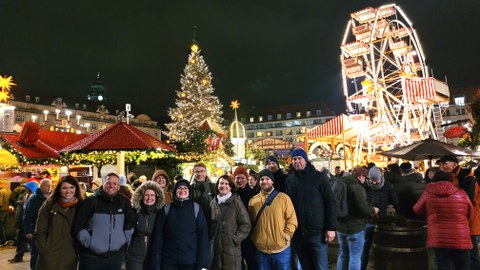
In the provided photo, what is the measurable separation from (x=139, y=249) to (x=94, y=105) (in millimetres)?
77867

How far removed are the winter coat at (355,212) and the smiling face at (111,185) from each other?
3409 millimetres

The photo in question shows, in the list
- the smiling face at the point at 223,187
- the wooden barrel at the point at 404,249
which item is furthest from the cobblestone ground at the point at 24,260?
the smiling face at the point at 223,187

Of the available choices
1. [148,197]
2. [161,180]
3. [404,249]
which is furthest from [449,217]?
[161,180]

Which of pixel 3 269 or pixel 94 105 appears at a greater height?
pixel 94 105

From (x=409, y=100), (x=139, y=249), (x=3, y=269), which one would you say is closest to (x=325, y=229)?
(x=139, y=249)

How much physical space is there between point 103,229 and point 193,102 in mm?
28373

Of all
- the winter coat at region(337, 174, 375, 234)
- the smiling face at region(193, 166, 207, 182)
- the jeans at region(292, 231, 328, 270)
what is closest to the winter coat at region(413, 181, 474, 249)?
the winter coat at region(337, 174, 375, 234)

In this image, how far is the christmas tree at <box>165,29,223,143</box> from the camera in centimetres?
3180

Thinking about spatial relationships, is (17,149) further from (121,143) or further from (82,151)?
(121,143)

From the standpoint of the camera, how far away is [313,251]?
4668 mm

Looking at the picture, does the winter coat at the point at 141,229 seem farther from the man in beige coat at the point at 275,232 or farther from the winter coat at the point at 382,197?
the winter coat at the point at 382,197

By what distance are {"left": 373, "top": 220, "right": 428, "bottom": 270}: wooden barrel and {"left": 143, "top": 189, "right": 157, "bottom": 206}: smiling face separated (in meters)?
3.48

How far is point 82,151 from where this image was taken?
9664 millimetres

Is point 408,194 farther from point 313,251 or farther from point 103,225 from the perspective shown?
point 103,225
